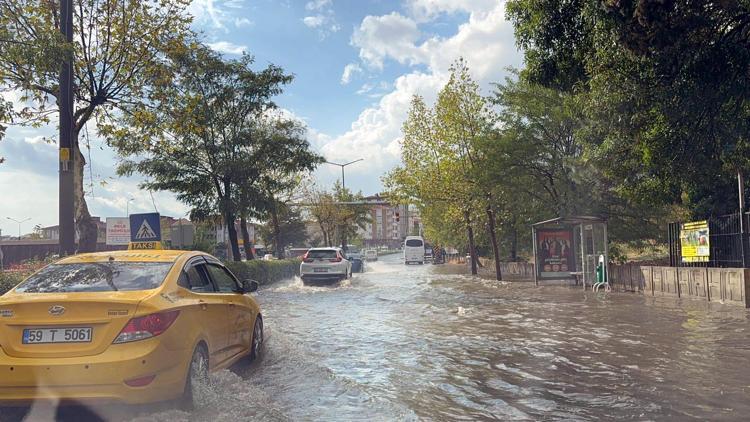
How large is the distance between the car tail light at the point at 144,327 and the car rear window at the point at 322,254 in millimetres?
19437

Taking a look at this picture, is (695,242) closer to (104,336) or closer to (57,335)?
(104,336)

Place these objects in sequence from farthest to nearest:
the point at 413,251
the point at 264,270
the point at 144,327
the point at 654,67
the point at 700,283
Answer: the point at 413,251 → the point at 264,270 → the point at 700,283 → the point at 654,67 → the point at 144,327

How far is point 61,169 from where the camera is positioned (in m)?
10.6

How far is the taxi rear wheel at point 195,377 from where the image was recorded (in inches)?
215

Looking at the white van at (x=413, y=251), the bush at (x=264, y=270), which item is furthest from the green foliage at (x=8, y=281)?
the white van at (x=413, y=251)

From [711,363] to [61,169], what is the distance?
35.2 feet

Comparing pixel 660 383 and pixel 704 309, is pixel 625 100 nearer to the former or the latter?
pixel 660 383

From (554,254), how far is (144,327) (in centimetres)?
2060

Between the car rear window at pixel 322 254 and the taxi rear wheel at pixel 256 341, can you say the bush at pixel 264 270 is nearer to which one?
the car rear window at pixel 322 254

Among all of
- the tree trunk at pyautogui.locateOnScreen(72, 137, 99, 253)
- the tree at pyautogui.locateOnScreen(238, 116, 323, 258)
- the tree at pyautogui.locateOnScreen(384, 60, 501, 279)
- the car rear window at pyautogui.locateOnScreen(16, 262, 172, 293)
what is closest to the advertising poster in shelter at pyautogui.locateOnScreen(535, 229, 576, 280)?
the tree at pyautogui.locateOnScreen(384, 60, 501, 279)

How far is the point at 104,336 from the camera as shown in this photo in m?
4.97

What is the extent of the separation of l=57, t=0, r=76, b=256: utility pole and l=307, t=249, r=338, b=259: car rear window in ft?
47.1

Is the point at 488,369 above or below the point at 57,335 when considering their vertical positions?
below

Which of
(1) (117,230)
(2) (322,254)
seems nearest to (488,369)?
(2) (322,254)
